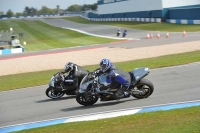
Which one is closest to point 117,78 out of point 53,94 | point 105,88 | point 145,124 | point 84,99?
point 105,88

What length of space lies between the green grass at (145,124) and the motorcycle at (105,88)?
263 cm

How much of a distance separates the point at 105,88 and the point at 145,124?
4001 mm

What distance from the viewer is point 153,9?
72.0 meters

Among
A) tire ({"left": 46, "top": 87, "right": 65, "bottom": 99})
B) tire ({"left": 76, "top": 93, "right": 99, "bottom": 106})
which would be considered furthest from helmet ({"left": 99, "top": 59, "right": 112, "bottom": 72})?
tire ({"left": 46, "top": 87, "right": 65, "bottom": 99})

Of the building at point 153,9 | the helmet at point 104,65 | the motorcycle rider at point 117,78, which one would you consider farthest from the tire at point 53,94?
the building at point 153,9

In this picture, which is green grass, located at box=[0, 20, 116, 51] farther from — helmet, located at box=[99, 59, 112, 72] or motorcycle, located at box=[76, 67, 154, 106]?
helmet, located at box=[99, 59, 112, 72]

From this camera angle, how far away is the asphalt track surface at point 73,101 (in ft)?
39.1

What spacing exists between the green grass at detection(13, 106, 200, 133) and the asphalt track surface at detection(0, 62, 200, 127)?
81.5 inches

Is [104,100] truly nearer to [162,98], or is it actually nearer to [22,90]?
[162,98]

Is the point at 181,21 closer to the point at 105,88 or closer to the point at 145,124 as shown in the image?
the point at 105,88

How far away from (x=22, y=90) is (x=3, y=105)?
10.8ft

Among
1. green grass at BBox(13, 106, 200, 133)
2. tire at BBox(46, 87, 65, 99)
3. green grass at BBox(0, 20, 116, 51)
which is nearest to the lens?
green grass at BBox(13, 106, 200, 133)

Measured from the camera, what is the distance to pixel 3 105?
14.5m

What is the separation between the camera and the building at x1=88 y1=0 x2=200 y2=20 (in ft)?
186
